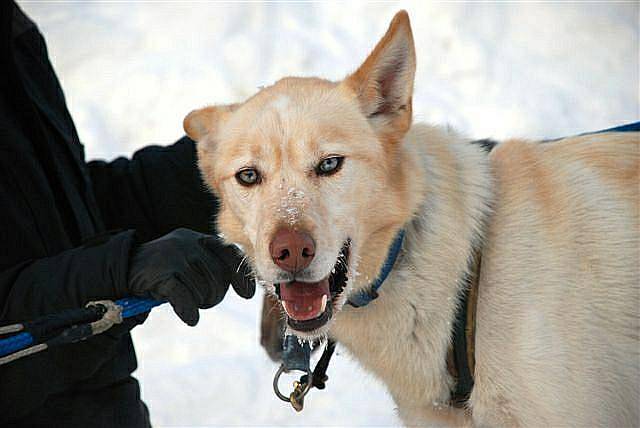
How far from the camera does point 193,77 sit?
555 cm

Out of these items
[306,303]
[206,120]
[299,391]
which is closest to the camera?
[306,303]

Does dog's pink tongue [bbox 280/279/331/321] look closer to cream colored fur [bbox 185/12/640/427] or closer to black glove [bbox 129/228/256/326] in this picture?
cream colored fur [bbox 185/12/640/427]

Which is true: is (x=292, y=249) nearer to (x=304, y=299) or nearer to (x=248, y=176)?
(x=304, y=299)

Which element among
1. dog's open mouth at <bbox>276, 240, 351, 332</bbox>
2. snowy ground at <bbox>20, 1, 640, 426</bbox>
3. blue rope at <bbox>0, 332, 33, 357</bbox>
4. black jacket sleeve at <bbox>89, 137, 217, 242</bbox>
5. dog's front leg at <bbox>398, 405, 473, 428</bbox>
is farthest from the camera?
snowy ground at <bbox>20, 1, 640, 426</bbox>

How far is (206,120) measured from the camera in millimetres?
2160

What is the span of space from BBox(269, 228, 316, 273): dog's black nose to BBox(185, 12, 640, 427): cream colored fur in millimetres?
22

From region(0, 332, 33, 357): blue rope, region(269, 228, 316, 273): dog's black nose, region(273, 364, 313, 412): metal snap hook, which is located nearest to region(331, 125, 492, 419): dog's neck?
region(273, 364, 313, 412): metal snap hook

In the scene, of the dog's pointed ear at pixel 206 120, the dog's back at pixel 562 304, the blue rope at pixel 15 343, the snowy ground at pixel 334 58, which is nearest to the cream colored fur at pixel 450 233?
the dog's back at pixel 562 304

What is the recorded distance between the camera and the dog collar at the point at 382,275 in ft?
6.27

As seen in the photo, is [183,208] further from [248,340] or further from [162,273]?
[248,340]

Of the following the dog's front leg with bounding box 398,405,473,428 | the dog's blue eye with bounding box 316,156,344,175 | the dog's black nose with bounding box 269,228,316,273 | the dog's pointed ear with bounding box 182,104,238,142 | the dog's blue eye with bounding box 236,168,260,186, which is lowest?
the dog's front leg with bounding box 398,405,473,428

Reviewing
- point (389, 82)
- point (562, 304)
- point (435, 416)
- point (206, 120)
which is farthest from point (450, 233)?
point (206, 120)

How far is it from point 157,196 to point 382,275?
117 centimetres

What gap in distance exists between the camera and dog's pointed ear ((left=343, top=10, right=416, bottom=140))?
1.83 m
